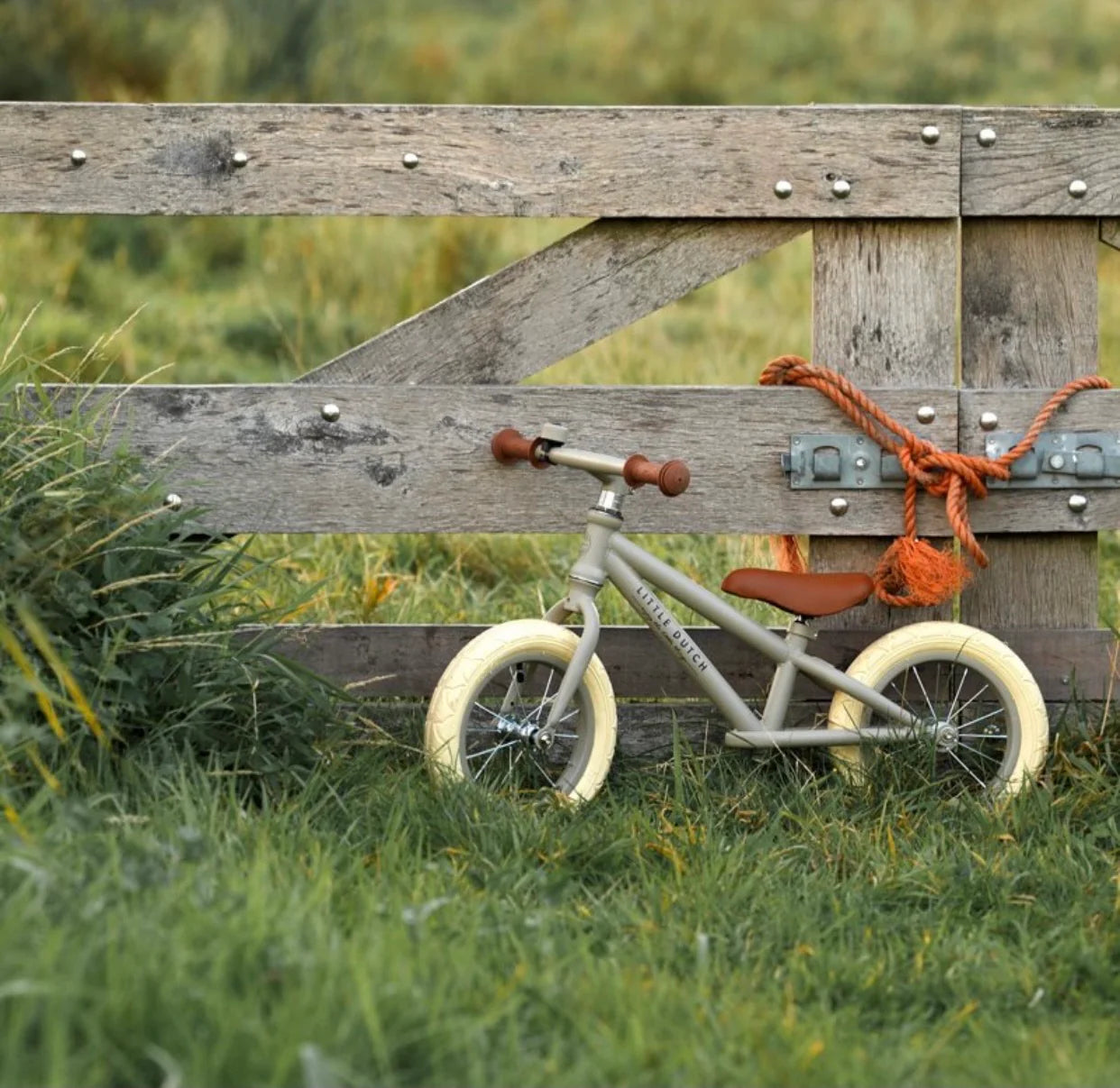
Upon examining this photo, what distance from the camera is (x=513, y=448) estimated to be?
3.65m

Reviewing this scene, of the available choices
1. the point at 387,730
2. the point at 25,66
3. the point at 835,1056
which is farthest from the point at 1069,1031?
the point at 25,66

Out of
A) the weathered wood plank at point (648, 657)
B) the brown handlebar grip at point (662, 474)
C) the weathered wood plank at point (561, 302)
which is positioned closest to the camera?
the brown handlebar grip at point (662, 474)

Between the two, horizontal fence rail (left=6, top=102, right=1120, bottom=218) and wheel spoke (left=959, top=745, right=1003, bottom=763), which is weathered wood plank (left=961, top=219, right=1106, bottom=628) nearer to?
horizontal fence rail (left=6, top=102, right=1120, bottom=218)

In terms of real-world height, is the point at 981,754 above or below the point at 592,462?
below

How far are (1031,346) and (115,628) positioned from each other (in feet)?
6.85

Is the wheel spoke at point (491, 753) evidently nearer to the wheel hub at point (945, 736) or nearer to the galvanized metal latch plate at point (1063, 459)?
the wheel hub at point (945, 736)

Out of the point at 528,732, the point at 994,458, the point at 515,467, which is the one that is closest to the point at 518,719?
the point at 528,732

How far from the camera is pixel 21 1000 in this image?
2162 mm

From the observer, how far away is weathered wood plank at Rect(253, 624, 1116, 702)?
3.88m

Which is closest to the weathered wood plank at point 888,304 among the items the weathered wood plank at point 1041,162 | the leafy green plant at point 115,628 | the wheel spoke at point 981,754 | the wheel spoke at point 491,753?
Answer: the weathered wood plank at point 1041,162

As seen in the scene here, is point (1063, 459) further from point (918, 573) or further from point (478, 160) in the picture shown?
point (478, 160)

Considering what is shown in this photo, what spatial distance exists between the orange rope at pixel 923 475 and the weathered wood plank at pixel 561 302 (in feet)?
1.02

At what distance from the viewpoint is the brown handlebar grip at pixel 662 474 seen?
342cm

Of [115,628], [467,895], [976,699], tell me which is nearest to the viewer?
[467,895]
